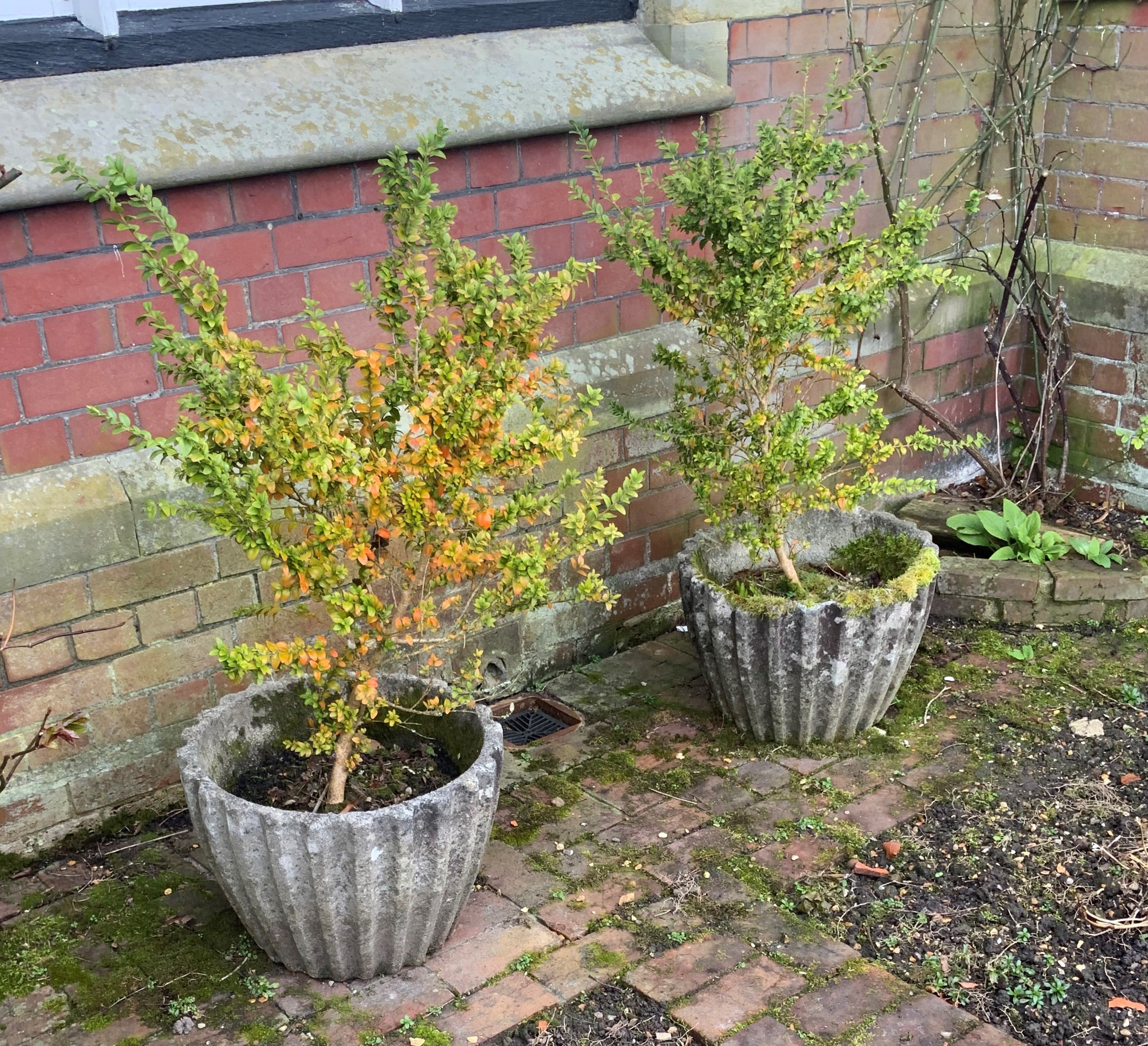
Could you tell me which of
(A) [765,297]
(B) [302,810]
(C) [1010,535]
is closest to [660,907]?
(B) [302,810]

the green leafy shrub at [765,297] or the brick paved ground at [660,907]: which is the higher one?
the green leafy shrub at [765,297]

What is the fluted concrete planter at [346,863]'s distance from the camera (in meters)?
2.61

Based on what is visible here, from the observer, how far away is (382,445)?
277 cm

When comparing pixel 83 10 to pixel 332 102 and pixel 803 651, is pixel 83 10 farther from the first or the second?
pixel 803 651

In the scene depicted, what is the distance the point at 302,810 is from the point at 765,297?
184cm

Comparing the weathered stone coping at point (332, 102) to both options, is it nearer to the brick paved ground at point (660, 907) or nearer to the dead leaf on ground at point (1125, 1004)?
the brick paved ground at point (660, 907)

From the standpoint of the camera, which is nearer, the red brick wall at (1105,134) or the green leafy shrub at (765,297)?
the green leafy shrub at (765,297)

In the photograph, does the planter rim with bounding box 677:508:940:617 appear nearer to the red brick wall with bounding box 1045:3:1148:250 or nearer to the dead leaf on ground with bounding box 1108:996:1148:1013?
the dead leaf on ground with bounding box 1108:996:1148:1013

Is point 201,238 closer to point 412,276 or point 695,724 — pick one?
point 412,276

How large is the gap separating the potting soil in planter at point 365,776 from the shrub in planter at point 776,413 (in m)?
1.01

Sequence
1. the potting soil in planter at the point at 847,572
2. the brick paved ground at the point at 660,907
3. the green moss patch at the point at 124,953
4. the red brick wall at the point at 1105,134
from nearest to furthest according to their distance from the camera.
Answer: the brick paved ground at the point at 660,907 < the green moss patch at the point at 124,953 < the potting soil in planter at the point at 847,572 < the red brick wall at the point at 1105,134

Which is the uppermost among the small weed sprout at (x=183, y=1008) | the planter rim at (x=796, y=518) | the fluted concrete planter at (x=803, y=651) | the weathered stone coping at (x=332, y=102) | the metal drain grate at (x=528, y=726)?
the weathered stone coping at (x=332, y=102)

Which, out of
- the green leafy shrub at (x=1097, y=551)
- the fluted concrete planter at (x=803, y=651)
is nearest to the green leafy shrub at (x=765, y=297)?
the fluted concrete planter at (x=803, y=651)

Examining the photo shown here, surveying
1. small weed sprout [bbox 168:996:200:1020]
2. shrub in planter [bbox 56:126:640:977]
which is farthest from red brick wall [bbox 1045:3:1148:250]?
small weed sprout [bbox 168:996:200:1020]
